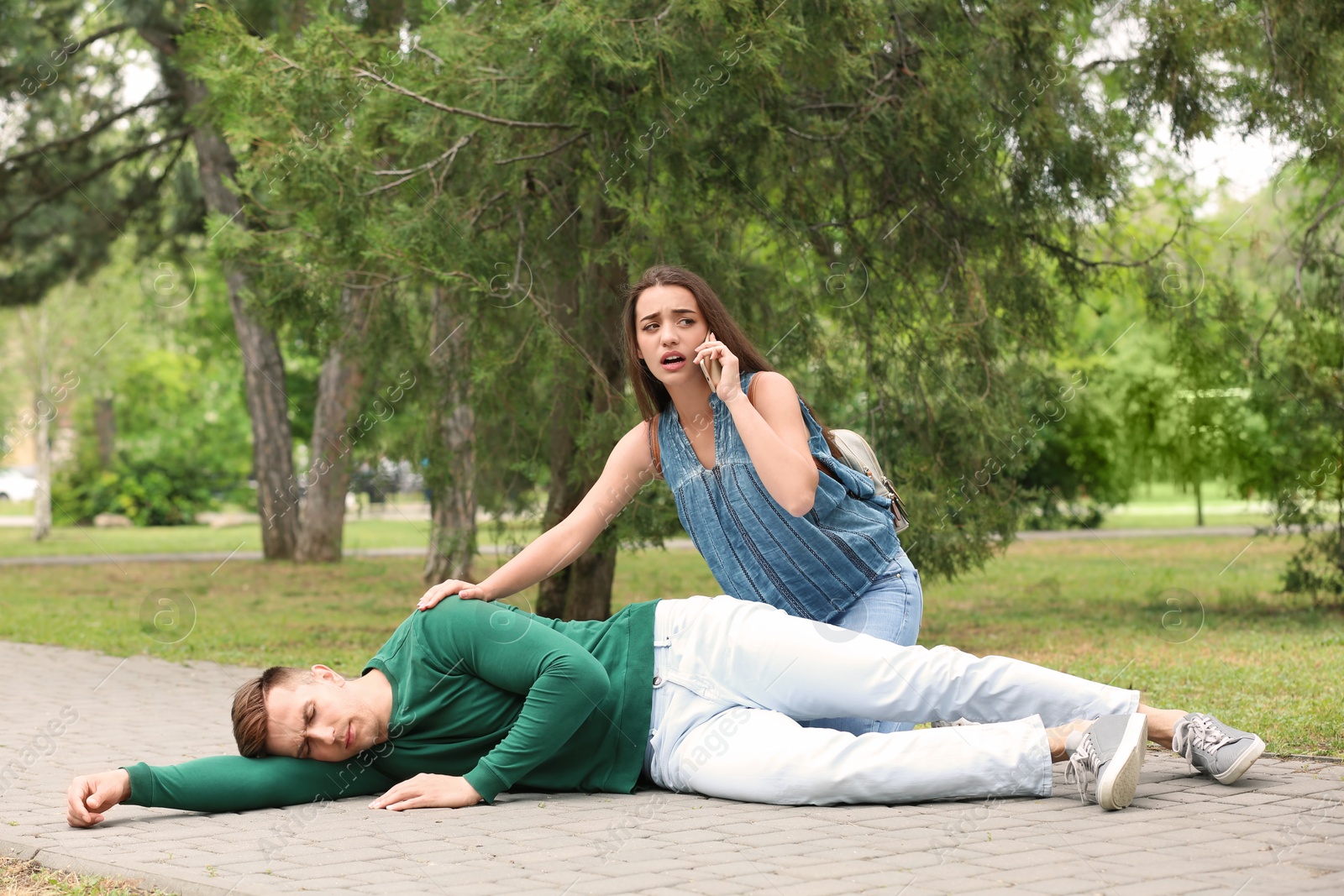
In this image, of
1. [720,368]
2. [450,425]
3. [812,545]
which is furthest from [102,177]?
[812,545]

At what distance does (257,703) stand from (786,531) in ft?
6.05

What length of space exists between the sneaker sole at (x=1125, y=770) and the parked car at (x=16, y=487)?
185 ft

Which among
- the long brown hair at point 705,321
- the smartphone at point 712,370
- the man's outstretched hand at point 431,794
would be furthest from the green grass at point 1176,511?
the man's outstretched hand at point 431,794

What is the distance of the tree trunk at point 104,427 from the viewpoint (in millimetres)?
37469

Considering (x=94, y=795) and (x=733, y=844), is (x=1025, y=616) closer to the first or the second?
(x=733, y=844)

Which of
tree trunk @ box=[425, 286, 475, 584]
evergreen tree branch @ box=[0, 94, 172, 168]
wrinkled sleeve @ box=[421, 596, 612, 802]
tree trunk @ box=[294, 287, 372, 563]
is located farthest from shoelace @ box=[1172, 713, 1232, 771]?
evergreen tree branch @ box=[0, 94, 172, 168]

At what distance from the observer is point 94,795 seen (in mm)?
4281

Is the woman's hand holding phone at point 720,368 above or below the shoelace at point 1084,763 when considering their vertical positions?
above

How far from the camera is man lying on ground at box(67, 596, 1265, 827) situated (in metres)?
4.32

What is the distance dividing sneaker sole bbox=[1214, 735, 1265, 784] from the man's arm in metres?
2.87

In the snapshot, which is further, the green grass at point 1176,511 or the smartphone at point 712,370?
the green grass at point 1176,511

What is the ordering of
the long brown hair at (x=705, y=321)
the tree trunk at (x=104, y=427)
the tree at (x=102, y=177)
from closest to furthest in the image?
the long brown hair at (x=705, y=321), the tree at (x=102, y=177), the tree trunk at (x=104, y=427)

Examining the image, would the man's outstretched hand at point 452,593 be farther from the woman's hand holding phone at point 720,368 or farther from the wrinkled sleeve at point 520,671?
the woman's hand holding phone at point 720,368

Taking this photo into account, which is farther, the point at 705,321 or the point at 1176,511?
the point at 1176,511
